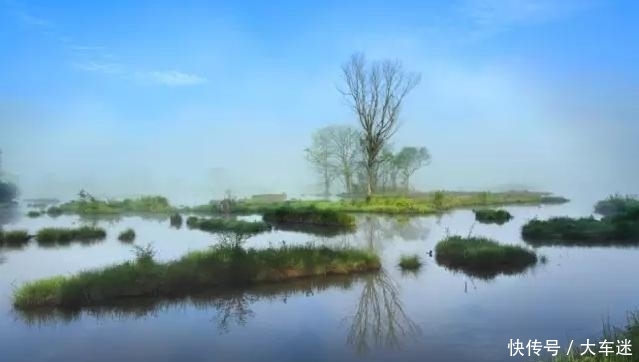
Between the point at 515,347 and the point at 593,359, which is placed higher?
the point at 593,359

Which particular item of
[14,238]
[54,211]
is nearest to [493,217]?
[14,238]

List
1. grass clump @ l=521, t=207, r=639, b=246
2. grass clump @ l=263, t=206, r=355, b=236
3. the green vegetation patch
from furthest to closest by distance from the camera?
the green vegetation patch < grass clump @ l=263, t=206, r=355, b=236 < grass clump @ l=521, t=207, r=639, b=246

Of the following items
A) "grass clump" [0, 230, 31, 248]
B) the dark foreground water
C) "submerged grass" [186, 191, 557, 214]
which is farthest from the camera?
"submerged grass" [186, 191, 557, 214]

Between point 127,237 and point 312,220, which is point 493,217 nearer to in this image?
point 312,220

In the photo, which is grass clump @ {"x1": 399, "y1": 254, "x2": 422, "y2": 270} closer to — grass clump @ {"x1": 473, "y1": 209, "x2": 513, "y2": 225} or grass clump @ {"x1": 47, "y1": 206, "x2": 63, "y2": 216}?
grass clump @ {"x1": 473, "y1": 209, "x2": 513, "y2": 225}

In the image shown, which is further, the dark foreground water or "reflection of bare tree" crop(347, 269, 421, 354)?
"reflection of bare tree" crop(347, 269, 421, 354)

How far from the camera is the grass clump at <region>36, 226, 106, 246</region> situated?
3122 cm

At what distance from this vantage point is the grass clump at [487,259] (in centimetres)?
2125

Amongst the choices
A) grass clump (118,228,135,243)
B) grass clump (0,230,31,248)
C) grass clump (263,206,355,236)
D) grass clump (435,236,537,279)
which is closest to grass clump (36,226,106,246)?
grass clump (0,230,31,248)

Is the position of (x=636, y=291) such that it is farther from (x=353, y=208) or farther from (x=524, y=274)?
(x=353, y=208)

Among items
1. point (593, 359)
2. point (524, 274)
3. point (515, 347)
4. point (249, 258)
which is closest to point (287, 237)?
point (249, 258)

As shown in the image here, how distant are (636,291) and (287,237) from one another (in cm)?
1859

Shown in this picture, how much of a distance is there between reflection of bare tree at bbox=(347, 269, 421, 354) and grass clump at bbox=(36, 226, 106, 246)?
65.8ft

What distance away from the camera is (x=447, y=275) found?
20172mm
